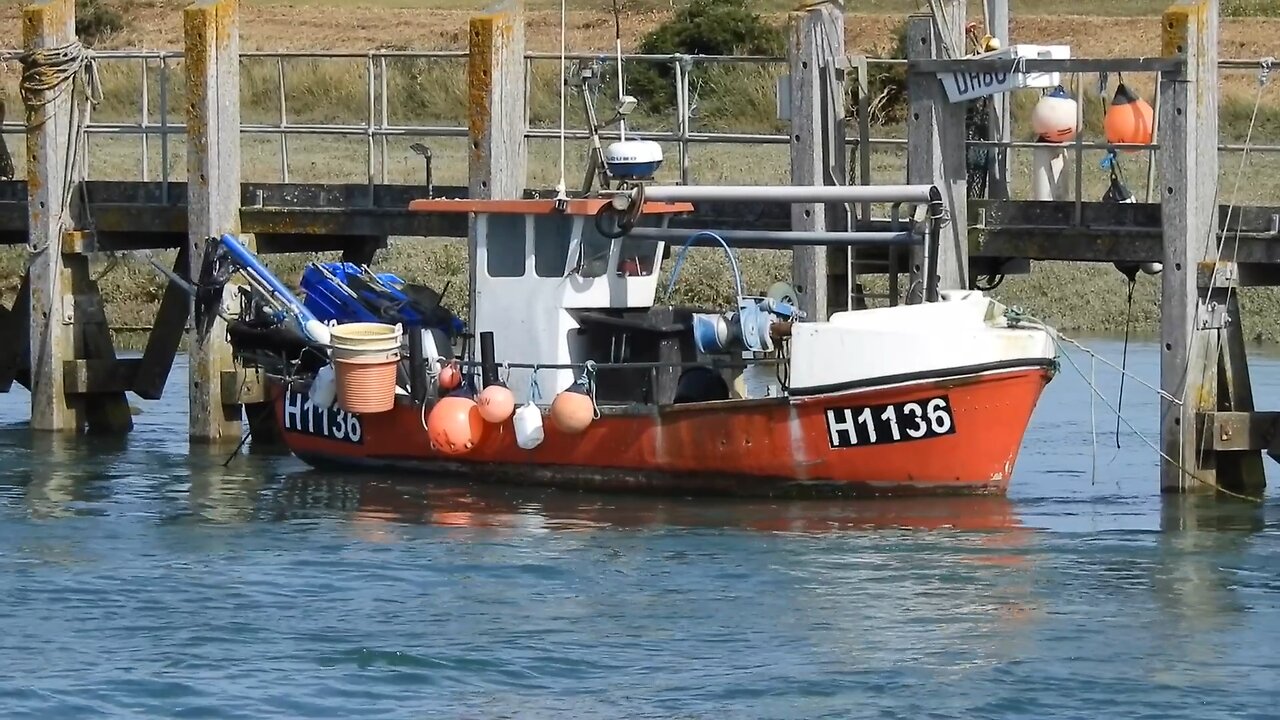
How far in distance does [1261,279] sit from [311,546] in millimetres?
6522

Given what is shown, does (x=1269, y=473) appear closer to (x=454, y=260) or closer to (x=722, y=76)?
(x=454, y=260)

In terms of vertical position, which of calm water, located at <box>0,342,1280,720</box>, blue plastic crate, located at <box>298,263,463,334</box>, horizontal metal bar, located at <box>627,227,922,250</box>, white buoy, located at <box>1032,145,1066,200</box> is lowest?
calm water, located at <box>0,342,1280,720</box>

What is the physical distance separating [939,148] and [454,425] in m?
3.84

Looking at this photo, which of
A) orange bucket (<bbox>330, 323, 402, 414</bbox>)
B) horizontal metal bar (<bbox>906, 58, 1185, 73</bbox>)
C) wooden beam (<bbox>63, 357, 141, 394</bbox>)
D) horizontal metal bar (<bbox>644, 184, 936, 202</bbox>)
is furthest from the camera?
wooden beam (<bbox>63, 357, 141, 394</bbox>)

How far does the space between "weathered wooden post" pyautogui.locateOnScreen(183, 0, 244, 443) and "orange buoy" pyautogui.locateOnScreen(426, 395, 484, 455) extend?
2.74 metres

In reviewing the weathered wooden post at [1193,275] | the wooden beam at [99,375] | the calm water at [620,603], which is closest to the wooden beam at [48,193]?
the wooden beam at [99,375]

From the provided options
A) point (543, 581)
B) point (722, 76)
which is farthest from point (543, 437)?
point (722, 76)

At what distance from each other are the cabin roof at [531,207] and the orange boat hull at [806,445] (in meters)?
1.47

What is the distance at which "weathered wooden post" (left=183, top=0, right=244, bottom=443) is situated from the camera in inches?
734

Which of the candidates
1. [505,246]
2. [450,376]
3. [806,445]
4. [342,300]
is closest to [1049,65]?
[806,445]

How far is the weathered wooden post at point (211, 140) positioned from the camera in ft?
61.2

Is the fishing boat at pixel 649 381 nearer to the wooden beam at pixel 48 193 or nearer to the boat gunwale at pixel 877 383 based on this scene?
the boat gunwale at pixel 877 383

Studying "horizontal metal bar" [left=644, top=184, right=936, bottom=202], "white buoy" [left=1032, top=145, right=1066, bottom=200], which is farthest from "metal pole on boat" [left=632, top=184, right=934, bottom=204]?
"white buoy" [left=1032, top=145, right=1066, bottom=200]

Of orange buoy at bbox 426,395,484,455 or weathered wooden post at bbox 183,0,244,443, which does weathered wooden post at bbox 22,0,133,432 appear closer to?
weathered wooden post at bbox 183,0,244,443
